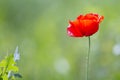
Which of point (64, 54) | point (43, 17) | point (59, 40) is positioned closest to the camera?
point (64, 54)

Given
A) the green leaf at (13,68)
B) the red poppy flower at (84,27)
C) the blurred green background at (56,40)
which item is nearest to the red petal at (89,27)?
the red poppy flower at (84,27)

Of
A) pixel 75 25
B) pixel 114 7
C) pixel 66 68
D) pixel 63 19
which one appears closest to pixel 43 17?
pixel 63 19

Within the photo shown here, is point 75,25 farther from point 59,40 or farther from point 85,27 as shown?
point 59,40

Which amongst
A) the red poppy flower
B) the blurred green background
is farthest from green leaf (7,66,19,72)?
the blurred green background

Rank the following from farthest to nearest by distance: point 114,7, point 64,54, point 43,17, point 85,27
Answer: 1. point 43,17
2. point 114,7
3. point 64,54
4. point 85,27

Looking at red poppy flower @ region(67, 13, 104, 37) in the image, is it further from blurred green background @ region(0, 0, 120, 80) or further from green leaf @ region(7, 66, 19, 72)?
blurred green background @ region(0, 0, 120, 80)

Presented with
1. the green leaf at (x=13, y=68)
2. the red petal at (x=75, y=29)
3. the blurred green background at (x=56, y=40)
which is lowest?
the green leaf at (x=13, y=68)

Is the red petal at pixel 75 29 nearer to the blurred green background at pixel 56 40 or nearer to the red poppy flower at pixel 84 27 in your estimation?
the red poppy flower at pixel 84 27

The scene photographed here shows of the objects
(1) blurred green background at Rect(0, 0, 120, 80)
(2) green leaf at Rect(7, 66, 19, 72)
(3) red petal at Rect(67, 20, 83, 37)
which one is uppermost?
(1) blurred green background at Rect(0, 0, 120, 80)

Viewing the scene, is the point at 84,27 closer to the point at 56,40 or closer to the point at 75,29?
the point at 75,29
